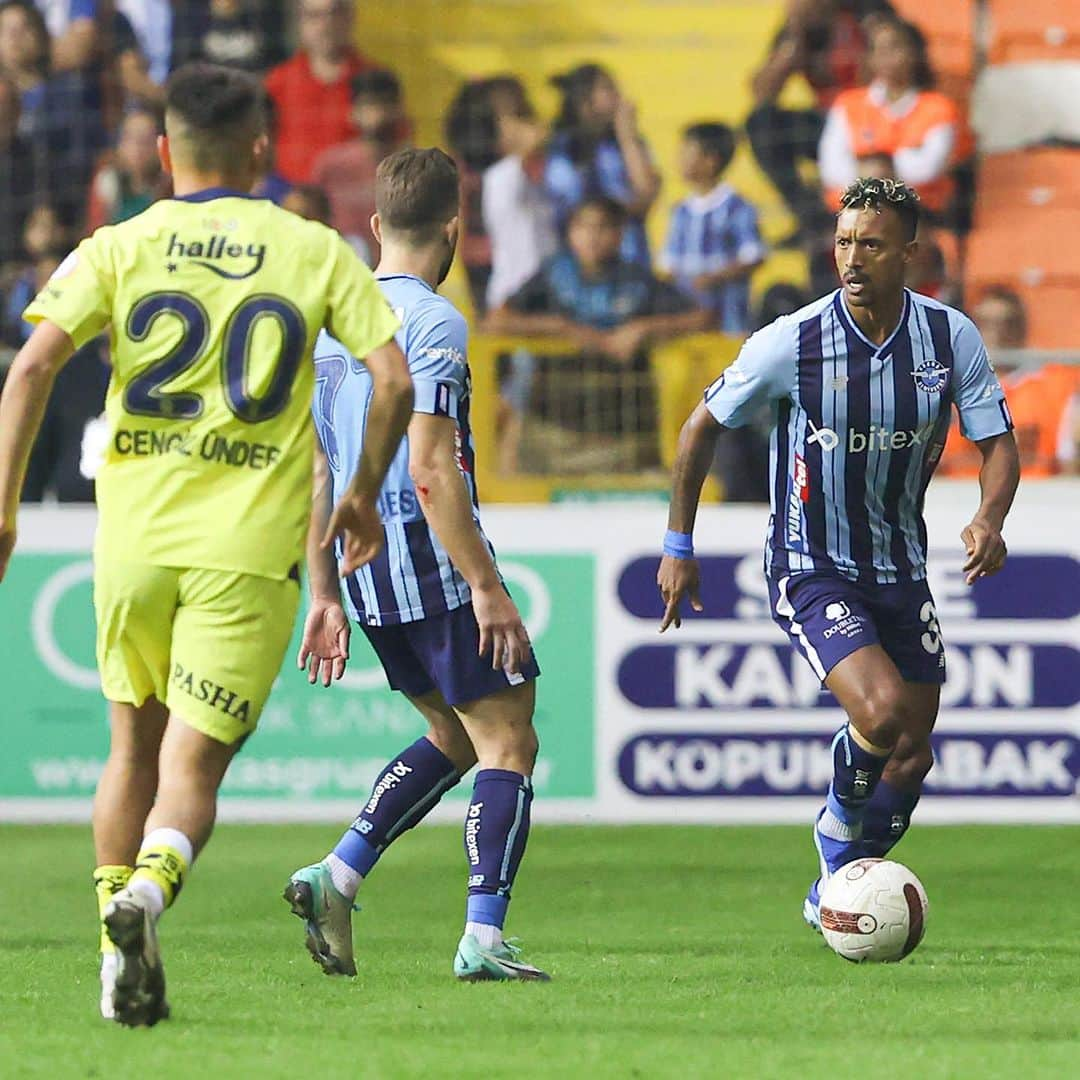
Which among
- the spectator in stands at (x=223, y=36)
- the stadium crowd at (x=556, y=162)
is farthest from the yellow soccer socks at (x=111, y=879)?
the spectator in stands at (x=223, y=36)

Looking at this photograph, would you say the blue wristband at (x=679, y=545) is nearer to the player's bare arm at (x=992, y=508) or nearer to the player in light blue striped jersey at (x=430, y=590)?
the player's bare arm at (x=992, y=508)

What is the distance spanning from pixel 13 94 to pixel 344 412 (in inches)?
337

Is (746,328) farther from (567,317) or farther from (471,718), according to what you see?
(471,718)

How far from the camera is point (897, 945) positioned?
5.88 m

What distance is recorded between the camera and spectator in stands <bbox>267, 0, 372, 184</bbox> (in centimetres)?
1329

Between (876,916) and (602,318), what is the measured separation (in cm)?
721

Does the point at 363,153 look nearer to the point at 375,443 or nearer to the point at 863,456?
the point at 863,456

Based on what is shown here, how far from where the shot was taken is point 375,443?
448cm

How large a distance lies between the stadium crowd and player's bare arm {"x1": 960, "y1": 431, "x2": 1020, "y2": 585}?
5839 millimetres

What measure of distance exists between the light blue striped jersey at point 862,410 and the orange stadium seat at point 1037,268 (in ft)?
21.2

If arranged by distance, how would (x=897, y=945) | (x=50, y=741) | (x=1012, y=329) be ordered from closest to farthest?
1. (x=897, y=945)
2. (x=50, y=741)
3. (x=1012, y=329)

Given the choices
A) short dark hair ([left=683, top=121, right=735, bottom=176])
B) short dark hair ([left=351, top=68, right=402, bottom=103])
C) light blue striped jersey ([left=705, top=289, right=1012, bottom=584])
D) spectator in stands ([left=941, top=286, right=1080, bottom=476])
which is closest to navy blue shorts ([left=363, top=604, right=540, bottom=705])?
light blue striped jersey ([left=705, top=289, right=1012, bottom=584])

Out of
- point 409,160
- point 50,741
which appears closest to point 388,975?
point 409,160

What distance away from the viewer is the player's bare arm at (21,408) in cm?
434
